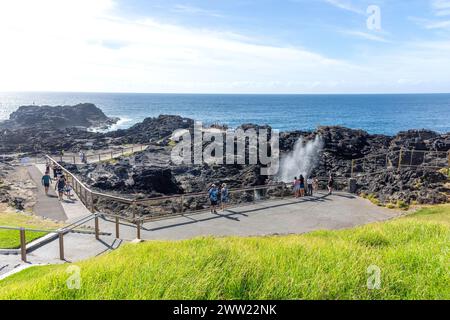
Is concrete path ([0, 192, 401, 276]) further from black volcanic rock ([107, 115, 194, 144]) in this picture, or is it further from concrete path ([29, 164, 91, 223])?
black volcanic rock ([107, 115, 194, 144])

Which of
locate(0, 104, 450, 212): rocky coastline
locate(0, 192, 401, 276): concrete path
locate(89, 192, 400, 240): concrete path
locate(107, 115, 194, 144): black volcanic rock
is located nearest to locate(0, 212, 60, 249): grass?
locate(0, 192, 401, 276): concrete path

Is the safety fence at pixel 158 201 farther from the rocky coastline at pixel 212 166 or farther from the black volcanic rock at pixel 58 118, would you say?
the black volcanic rock at pixel 58 118

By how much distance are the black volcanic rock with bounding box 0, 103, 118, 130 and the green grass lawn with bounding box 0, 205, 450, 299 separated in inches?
3215

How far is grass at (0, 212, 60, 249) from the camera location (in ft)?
38.5

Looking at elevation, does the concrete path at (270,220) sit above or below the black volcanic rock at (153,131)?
below

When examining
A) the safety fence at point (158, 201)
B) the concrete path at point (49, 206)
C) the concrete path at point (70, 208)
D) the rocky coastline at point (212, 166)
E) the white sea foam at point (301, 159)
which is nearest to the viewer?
the concrete path at point (70, 208)

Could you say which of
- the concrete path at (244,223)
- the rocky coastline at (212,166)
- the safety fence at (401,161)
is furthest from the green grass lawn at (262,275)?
the safety fence at (401,161)

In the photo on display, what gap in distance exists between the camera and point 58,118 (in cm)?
8906

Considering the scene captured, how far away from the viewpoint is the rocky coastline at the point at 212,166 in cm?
2162

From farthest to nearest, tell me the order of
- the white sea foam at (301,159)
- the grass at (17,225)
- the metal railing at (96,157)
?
the metal railing at (96,157), the white sea foam at (301,159), the grass at (17,225)

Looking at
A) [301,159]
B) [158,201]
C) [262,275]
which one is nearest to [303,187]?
A: [158,201]

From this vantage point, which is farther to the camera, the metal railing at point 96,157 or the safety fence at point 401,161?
the metal railing at point 96,157

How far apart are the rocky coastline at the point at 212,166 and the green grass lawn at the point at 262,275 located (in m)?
12.4

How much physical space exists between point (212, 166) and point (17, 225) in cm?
1982
